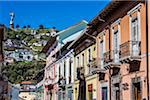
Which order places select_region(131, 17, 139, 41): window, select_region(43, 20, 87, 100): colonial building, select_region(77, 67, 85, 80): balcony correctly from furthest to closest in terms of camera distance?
1. select_region(43, 20, 87, 100): colonial building
2. select_region(77, 67, 85, 80): balcony
3. select_region(131, 17, 139, 41): window

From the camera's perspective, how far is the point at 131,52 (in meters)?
18.9

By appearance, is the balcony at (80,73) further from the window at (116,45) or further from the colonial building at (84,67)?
the window at (116,45)

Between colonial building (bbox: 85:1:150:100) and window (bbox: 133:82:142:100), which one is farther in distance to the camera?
window (bbox: 133:82:142:100)

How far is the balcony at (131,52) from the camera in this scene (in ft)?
61.5

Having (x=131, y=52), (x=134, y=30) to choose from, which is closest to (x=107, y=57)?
(x=134, y=30)

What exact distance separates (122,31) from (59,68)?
72.5 ft

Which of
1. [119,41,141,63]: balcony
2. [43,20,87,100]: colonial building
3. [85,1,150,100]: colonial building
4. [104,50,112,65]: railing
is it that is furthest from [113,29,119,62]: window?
[43,20,87,100]: colonial building

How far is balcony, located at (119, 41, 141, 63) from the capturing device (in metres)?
18.7

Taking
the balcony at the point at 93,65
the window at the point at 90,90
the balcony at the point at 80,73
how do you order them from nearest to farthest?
1. the balcony at the point at 93,65
2. the window at the point at 90,90
3. the balcony at the point at 80,73

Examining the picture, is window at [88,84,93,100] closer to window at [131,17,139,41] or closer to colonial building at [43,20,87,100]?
window at [131,17,139,41]

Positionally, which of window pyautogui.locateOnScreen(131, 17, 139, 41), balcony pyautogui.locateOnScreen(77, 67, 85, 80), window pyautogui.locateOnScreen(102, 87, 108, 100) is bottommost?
window pyautogui.locateOnScreen(102, 87, 108, 100)

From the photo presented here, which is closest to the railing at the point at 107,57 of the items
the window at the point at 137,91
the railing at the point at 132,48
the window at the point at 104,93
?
the window at the point at 104,93

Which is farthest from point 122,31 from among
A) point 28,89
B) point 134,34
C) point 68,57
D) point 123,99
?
point 28,89

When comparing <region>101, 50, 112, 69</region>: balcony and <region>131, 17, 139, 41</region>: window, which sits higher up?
<region>131, 17, 139, 41</region>: window
